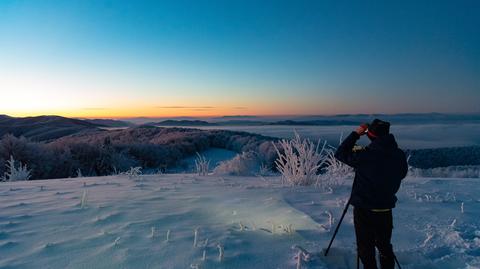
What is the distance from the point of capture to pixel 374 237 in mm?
3885

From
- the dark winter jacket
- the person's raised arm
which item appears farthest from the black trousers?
the person's raised arm

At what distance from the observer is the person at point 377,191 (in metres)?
3.83

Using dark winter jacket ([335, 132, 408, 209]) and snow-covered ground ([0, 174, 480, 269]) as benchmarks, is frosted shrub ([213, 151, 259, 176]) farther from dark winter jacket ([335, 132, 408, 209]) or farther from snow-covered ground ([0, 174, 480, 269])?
dark winter jacket ([335, 132, 408, 209])

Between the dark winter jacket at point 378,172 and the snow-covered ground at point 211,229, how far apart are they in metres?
0.75

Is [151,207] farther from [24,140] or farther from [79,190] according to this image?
[24,140]

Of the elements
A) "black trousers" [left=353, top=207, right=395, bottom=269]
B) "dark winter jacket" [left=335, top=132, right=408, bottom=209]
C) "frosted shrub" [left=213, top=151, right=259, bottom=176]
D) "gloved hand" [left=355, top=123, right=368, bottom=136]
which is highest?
"gloved hand" [left=355, top=123, right=368, bottom=136]

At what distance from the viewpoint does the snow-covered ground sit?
12.9 ft

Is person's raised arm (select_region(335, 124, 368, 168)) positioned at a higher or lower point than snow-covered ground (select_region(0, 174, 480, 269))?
higher

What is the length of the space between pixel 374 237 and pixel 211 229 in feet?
6.02

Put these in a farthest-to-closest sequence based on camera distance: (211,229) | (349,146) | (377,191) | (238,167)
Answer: (238,167) < (211,229) < (349,146) < (377,191)

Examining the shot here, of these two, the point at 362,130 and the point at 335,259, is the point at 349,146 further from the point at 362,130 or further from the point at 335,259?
the point at 335,259

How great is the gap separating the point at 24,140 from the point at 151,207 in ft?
59.9

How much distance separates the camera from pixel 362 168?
3906 mm

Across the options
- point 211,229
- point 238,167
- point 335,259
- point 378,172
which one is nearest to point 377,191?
point 378,172
